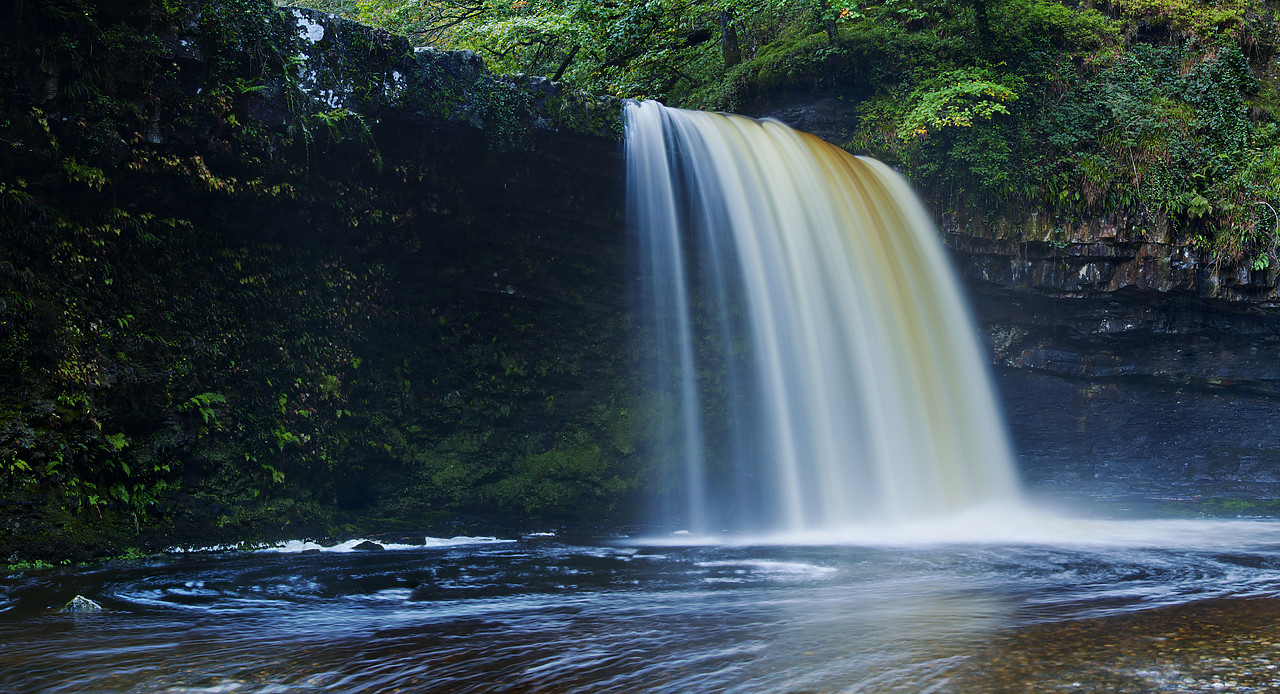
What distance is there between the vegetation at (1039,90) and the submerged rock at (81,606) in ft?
27.5

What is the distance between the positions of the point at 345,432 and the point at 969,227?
849 cm

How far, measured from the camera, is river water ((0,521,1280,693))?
2.95 m

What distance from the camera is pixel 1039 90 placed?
11633mm

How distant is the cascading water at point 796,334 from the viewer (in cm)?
917

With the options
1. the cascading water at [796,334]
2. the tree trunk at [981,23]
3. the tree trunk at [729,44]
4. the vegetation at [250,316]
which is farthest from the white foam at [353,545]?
the tree trunk at [981,23]

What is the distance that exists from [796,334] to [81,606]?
714 centimetres

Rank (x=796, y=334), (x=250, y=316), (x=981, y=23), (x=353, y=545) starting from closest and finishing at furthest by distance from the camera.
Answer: (x=353, y=545) < (x=250, y=316) < (x=796, y=334) < (x=981, y=23)

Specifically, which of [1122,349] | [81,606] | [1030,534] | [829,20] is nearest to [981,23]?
[829,20]

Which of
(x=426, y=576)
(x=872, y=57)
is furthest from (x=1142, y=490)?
(x=426, y=576)

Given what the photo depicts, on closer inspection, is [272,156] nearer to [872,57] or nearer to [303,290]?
[303,290]

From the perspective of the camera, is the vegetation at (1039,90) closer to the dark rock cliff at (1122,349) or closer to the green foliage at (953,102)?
the green foliage at (953,102)

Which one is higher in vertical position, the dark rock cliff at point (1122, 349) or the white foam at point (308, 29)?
the white foam at point (308, 29)

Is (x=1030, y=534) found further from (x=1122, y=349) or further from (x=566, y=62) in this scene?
(x=566, y=62)

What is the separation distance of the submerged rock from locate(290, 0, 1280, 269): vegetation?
8.39 metres
